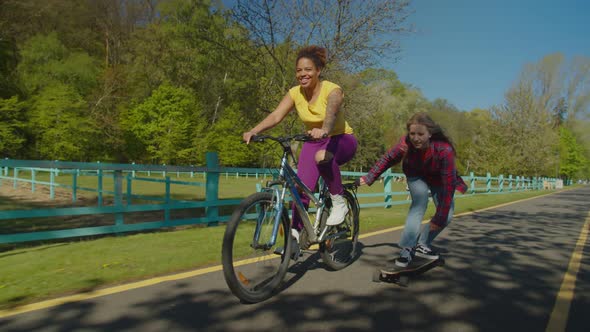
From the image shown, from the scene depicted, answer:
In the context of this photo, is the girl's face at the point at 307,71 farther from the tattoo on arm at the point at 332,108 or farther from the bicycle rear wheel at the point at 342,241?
the bicycle rear wheel at the point at 342,241

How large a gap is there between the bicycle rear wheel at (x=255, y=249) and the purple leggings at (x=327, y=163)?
2.19 feet

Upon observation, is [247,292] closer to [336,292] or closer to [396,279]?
[336,292]

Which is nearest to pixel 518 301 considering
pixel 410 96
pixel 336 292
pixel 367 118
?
pixel 336 292

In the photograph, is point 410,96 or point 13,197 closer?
point 13,197

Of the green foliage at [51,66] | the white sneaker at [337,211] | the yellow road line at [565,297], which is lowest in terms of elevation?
the yellow road line at [565,297]

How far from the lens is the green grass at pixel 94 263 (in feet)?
11.5

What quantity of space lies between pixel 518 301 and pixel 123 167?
6.38 metres

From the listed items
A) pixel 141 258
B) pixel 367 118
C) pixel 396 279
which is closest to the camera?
pixel 396 279

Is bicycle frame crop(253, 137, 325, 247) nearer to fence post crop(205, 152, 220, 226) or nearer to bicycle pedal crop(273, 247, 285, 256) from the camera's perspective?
bicycle pedal crop(273, 247, 285, 256)

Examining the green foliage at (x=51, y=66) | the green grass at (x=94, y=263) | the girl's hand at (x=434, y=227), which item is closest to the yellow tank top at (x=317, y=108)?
the girl's hand at (x=434, y=227)

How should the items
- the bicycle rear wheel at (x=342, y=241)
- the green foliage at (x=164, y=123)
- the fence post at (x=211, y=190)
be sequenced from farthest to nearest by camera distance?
the green foliage at (x=164, y=123) < the fence post at (x=211, y=190) < the bicycle rear wheel at (x=342, y=241)

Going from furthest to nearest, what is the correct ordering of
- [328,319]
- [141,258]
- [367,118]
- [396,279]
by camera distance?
[367,118] < [141,258] < [396,279] < [328,319]

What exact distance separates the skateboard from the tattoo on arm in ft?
4.77

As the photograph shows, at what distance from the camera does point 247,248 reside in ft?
10.9
